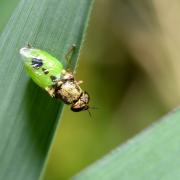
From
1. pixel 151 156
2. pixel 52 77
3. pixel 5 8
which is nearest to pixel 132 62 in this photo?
pixel 5 8

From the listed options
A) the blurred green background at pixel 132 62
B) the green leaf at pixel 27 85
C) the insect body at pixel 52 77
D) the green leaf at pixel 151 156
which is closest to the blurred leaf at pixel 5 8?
the insect body at pixel 52 77

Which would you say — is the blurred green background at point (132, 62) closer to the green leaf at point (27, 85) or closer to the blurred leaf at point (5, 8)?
the blurred leaf at point (5, 8)

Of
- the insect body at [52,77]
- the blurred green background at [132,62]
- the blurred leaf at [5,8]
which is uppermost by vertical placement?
the blurred leaf at [5,8]

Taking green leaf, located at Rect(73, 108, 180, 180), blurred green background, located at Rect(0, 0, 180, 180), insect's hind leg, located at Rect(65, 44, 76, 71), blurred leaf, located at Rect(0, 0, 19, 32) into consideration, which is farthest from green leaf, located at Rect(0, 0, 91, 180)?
blurred green background, located at Rect(0, 0, 180, 180)

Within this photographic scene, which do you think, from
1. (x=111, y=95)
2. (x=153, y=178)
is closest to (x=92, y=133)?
(x=111, y=95)

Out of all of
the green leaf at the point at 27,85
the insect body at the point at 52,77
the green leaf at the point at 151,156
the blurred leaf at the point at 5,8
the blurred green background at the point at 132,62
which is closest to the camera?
the green leaf at the point at 151,156

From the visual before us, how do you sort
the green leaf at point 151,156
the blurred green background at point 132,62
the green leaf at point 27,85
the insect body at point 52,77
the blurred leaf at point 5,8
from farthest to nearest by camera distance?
the blurred green background at point 132,62
the blurred leaf at point 5,8
the insect body at point 52,77
the green leaf at point 27,85
the green leaf at point 151,156
